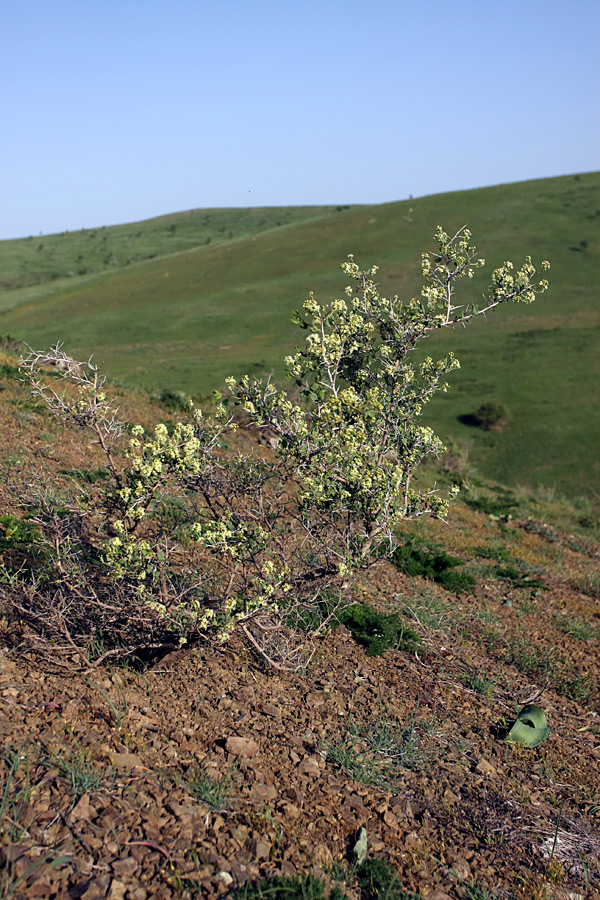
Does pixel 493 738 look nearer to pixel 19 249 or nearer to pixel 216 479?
pixel 216 479

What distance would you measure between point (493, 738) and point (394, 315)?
9.53ft

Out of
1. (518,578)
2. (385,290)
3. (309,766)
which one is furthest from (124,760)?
(385,290)

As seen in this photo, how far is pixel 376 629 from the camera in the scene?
5.51 meters

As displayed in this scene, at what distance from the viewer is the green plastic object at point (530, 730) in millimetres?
4480

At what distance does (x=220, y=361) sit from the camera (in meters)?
35.3

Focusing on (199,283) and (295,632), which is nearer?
(295,632)

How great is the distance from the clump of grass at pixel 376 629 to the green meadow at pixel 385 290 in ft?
47.9

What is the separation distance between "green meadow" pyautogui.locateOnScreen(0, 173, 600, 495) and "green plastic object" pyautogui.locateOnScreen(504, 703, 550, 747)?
15.3 m

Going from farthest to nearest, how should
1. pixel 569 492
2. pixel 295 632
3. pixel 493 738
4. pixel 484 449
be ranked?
1. pixel 484 449
2. pixel 569 492
3. pixel 295 632
4. pixel 493 738

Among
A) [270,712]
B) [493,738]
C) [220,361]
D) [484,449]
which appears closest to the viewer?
[270,712]

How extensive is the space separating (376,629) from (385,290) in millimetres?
39225

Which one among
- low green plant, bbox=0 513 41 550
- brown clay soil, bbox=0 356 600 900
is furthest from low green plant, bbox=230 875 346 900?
low green plant, bbox=0 513 41 550

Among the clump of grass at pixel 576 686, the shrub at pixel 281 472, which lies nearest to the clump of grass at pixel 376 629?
the shrub at pixel 281 472

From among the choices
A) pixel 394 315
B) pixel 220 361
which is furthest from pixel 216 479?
pixel 220 361
